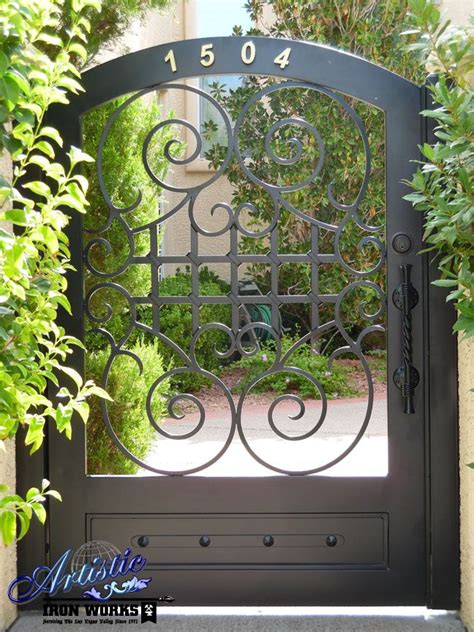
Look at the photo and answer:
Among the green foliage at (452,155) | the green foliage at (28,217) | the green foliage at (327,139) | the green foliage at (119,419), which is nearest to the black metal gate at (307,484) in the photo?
the green foliage at (452,155)

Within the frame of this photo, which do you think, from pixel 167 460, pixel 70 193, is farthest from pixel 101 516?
pixel 167 460

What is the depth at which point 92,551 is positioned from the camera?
10.5ft

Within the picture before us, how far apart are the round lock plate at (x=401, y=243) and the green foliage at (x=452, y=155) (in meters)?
0.18

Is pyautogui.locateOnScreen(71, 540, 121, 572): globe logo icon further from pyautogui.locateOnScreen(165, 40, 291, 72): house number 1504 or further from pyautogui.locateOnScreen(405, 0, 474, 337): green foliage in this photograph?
pyautogui.locateOnScreen(165, 40, 291, 72): house number 1504

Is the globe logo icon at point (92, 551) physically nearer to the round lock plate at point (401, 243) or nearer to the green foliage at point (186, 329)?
the round lock plate at point (401, 243)

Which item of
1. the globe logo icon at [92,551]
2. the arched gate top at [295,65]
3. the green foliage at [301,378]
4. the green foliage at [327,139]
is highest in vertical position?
the green foliage at [327,139]

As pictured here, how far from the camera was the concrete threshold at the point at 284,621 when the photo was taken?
10.1 ft

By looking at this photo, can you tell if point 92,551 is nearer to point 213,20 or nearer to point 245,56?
point 245,56

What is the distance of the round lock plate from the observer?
3.12m

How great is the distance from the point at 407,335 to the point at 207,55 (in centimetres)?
122

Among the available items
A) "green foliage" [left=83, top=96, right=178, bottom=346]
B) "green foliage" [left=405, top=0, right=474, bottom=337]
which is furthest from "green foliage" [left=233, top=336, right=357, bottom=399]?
"green foliage" [left=405, top=0, right=474, bottom=337]

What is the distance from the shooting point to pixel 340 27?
8.61 metres

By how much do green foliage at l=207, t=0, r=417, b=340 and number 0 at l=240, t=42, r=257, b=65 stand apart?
523 centimetres

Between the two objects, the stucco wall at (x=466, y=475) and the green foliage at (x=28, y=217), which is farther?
the stucco wall at (x=466, y=475)
